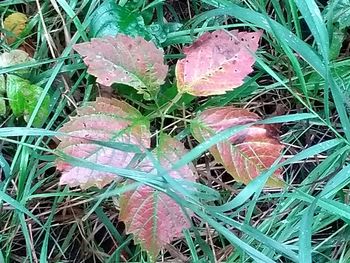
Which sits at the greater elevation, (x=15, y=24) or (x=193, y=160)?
(x=15, y=24)

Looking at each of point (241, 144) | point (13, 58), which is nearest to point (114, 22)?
point (13, 58)

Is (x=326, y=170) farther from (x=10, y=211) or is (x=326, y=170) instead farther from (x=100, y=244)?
(x=10, y=211)

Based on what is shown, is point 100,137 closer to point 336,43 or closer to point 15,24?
point 15,24

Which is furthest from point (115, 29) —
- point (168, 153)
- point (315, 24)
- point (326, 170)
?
point (326, 170)

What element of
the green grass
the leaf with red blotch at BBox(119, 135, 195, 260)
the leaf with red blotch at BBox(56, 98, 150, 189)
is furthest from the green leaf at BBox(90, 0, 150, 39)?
the leaf with red blotch at BBox(119, 135, 195, 260)

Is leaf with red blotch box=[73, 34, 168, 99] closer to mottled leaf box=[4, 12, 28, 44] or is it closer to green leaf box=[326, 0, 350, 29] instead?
mottled leaf box=[4, 12, 28, 44]

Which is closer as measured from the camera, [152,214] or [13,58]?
[152,214]
